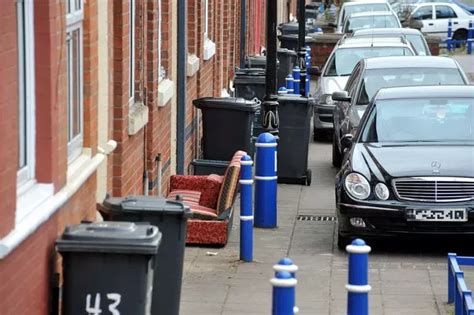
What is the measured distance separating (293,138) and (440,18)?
32515mm

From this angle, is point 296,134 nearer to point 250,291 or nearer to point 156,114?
point 156,114

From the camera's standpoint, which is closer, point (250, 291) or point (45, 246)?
point (45, 246)

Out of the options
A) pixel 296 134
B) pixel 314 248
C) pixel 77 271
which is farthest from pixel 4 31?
pixel 296 134

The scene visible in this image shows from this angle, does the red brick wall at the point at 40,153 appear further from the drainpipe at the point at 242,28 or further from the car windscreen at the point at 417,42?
the car windscreen at the point at 417,42

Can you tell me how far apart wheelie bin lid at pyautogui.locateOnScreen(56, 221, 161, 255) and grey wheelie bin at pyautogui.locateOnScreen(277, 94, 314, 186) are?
31.9 ft

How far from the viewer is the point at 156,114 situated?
1276 cm

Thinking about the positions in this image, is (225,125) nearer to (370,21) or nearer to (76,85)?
(76,85)

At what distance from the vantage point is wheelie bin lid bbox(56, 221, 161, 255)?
7211 millimetres

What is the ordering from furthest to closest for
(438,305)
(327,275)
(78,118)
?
(327,275) < (438,305) < (78,118)

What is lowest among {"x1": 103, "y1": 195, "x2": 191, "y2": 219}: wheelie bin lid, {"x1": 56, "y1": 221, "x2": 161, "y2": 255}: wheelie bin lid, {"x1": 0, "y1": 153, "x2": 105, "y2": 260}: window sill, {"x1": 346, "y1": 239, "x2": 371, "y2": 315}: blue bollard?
{"x1": 346, "y1": 239, "x2": 371, "y2": 315}: blue bollard

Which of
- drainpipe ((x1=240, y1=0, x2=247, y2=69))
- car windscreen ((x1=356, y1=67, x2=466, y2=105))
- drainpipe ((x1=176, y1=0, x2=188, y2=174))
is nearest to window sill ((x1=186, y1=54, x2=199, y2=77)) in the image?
drainpipe ((x1=176, y1=0, x2=188, y2=174))

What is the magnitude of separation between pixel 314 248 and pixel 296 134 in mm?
4490

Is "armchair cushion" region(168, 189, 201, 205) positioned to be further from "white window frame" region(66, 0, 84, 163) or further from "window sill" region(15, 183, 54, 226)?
"window sill" region(15, 183, 54, 226)

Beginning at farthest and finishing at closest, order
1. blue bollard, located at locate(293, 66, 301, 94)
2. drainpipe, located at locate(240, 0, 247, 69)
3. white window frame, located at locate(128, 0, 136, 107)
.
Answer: drainpipe, located at locate(240, 0, 247, 69), blue bollard, located at locate(293, 66, 301, 94), white window frame, located at locate(128, 0, 136, 107)
